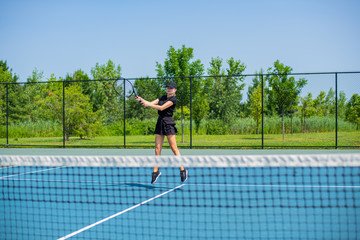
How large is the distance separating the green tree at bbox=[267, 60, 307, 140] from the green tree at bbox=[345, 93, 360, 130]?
206 cm

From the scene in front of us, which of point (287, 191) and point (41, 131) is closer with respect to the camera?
point (287, 191)

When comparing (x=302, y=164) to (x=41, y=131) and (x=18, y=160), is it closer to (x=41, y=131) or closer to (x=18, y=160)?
(x=18, y=160)

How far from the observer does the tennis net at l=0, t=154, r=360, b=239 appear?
11.4 feet

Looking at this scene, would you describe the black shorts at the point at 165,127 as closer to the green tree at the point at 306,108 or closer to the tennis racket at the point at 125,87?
the tennis racket at the point at 125,87

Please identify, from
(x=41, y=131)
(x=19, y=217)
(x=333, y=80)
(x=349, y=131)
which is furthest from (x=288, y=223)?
(x=41, y=131)

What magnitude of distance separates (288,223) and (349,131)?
492 inches

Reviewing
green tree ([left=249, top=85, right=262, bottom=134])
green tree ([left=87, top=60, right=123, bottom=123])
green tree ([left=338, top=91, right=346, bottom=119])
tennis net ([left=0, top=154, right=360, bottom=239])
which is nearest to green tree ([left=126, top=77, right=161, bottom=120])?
green tree ([left=87, top=60, right=123, bottom=123])

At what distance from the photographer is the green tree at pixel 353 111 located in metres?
14.8

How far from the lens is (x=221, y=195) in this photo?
238 inches

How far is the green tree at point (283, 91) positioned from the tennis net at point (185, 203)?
25.2 ft

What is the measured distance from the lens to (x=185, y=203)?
549cm

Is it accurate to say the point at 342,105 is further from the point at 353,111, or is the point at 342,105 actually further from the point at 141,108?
the point at 141,108

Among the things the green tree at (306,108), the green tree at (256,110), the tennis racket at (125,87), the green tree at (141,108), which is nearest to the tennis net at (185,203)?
the tennis racket at (125,87)

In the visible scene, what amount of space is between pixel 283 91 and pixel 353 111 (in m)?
2.86
